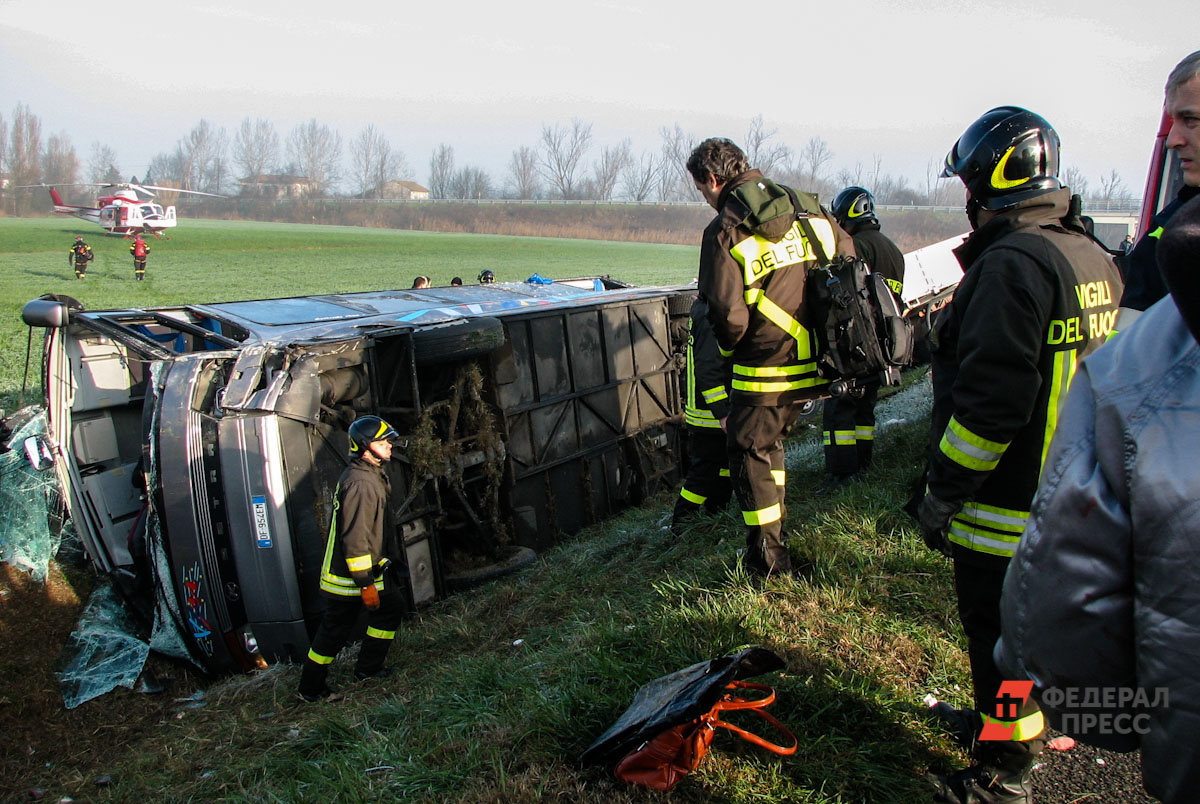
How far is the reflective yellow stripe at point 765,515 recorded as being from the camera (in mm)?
3496

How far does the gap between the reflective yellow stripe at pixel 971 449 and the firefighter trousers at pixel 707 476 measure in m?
2.74

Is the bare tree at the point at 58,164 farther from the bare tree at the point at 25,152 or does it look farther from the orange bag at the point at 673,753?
the orange bag at the point at 673,753

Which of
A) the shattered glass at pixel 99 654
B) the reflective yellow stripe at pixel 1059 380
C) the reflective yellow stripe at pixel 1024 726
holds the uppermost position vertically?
the reflective yellow stripe at pixel 1059 380

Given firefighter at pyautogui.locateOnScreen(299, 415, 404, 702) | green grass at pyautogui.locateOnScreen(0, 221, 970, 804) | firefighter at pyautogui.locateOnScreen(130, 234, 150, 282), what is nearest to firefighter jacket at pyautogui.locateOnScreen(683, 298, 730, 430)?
green grass at pyautogui.locateOnScreen(0, 221, 970, 804)

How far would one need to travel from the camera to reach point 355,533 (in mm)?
4066

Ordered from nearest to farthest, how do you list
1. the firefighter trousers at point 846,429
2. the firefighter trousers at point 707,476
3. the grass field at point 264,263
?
the firefighter trousers at point 707,476, the firefighter trousers at point 846,429, the grass field at point 264,263

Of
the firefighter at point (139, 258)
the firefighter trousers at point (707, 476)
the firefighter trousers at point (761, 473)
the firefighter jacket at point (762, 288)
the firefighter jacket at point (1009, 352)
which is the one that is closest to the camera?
the firefighter jacket at point (1009, 352)

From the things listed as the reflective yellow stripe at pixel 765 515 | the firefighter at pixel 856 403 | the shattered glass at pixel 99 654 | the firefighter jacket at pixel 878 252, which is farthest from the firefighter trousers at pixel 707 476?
the shattered glass at pixel 99 654

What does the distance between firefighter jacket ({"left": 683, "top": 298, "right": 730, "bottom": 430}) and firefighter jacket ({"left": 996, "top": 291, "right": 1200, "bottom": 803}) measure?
3.40 meters

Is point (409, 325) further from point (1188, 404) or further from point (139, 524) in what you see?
point (1188, 404)

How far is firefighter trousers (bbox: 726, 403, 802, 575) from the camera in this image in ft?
11.4

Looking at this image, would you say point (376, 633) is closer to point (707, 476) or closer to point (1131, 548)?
point (707, 476)

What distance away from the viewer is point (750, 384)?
3473mm

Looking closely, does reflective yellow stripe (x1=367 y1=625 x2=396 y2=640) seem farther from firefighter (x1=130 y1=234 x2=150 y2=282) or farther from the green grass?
firefighter (x1=130 y1=234 x2=150 y2=282)
